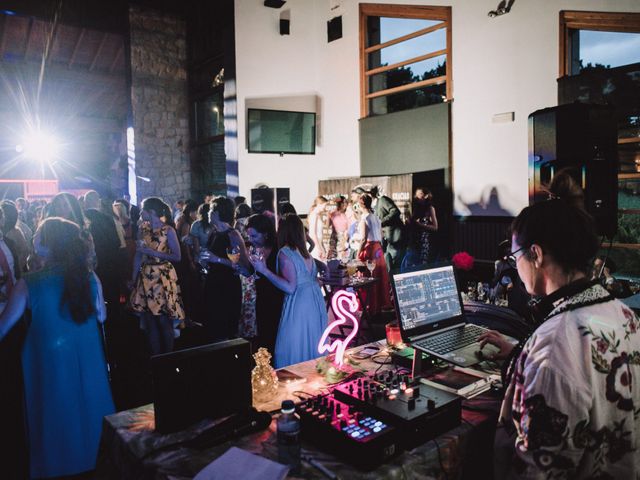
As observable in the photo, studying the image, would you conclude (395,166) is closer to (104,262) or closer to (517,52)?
(517,52)

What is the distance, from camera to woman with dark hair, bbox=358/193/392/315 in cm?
626

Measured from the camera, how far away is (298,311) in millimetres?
3262

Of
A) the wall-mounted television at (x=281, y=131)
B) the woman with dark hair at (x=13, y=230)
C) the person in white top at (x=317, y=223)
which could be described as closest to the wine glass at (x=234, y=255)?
the woman with dark hair at (x=13, y=230)

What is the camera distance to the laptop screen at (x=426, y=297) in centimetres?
208

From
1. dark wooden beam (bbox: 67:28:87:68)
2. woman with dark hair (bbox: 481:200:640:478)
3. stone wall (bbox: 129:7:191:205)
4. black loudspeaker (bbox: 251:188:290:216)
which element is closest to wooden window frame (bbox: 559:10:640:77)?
black loudspeaker (bbox: 251:188:290:216)

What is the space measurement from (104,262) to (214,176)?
18.7 feet

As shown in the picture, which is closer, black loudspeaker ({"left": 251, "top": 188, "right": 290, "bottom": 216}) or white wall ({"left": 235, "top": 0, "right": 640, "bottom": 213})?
white wall ({"left": 235, "top": 0, "right": 640, "bottom": 213})

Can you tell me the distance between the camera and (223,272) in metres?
4.25

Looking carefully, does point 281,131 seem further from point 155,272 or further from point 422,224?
point 155,272

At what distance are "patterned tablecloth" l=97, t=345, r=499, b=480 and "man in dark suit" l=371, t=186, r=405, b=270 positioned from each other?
5.61 m

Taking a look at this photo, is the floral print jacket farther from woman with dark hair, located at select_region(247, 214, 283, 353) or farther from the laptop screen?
woman with dark hair, located at select_region(247, 214, 283, 353)

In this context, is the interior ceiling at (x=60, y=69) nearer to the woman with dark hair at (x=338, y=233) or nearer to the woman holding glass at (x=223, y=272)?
the woman with dark hair at (x=338, y=233)

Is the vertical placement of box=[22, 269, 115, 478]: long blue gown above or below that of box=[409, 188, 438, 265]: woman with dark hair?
below

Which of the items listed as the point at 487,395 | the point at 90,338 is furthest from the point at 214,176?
the point at 487,395
